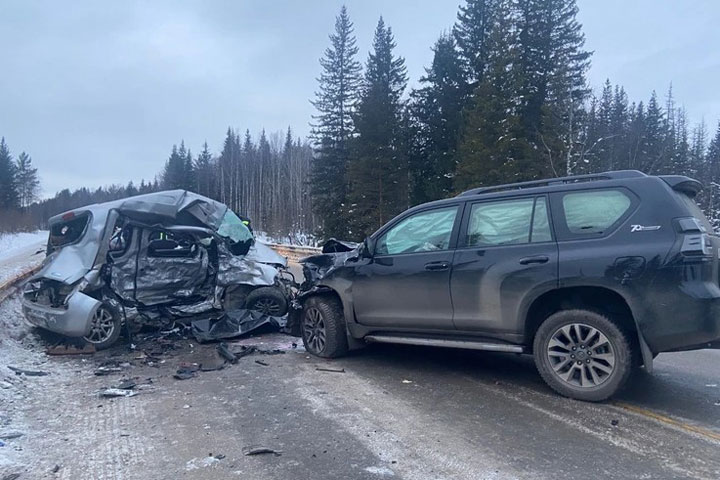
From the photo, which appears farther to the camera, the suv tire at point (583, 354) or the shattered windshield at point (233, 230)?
the shattered windshield at point (233, 230)

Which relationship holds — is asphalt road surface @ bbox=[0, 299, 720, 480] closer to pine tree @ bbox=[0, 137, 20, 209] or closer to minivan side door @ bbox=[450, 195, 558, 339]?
minivan side door @ bbox=[450, 195, 558, 339]

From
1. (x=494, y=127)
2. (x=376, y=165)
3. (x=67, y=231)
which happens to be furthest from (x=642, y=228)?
(x=376, y=165)

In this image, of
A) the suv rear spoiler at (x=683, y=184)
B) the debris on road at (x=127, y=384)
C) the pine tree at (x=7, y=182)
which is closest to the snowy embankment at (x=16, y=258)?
the debris on road at (x=127, y=384)

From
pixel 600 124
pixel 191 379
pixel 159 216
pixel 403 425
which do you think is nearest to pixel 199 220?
pixel 159 216

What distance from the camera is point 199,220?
28.7 ft

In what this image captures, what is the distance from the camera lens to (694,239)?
4.28 meters

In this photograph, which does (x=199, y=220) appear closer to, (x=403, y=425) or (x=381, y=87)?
(x=403, y=425)

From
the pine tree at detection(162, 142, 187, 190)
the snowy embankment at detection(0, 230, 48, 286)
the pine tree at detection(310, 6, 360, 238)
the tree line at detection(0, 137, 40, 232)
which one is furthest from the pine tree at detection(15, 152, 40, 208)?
the pine tree at detection(310, 6, 360, 238)

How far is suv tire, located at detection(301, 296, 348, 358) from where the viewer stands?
6.53m

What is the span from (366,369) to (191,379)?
6.54ft

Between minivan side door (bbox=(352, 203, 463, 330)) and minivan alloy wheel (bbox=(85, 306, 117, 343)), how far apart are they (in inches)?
144

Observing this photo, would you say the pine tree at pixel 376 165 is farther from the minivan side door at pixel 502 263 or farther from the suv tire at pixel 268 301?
the minivan side door at pixel 502 263

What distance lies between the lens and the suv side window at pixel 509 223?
5020mm

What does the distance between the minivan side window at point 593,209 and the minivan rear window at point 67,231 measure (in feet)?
22.2
